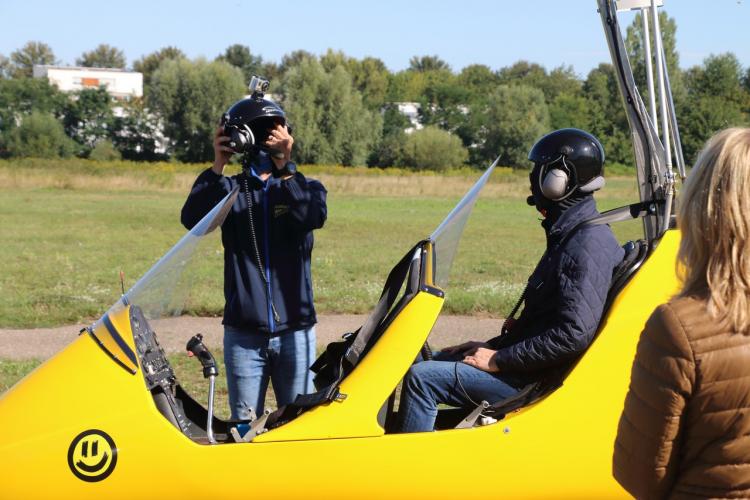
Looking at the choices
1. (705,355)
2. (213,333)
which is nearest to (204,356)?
(705,355)

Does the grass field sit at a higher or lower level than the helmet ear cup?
lower

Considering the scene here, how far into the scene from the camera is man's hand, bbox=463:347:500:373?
149 inches

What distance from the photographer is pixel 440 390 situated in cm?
368

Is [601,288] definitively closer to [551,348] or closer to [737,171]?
[551,348]

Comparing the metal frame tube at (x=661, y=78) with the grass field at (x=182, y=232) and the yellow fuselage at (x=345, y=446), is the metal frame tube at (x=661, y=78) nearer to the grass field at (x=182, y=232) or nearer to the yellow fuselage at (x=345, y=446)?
the yellow fuselage at (x=345, y=446)

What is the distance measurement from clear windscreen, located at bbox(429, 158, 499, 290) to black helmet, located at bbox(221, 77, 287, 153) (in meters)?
0.96

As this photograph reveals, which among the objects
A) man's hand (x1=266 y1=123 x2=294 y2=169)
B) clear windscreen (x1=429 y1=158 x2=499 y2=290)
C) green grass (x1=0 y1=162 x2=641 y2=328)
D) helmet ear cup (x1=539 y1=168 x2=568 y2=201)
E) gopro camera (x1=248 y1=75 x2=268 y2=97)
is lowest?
green grass (x1=0 y1=162 x2=641 y2=328)

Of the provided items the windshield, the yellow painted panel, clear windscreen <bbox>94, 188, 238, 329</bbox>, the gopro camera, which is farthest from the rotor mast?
clear windscreen <bbox>94, 188, 238, 329</bbox>

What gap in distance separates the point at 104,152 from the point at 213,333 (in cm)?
6055

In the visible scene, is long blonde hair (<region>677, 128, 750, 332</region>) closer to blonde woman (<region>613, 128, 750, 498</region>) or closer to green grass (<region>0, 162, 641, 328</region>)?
blonde woman (<region>613, 128, 750, 498</region>)

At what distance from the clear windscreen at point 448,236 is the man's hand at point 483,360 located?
0.32 m

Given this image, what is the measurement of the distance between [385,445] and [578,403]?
2.45ft

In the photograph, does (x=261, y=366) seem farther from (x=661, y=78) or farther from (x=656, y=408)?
(x=656, y=408)

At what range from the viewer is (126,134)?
238 ft
